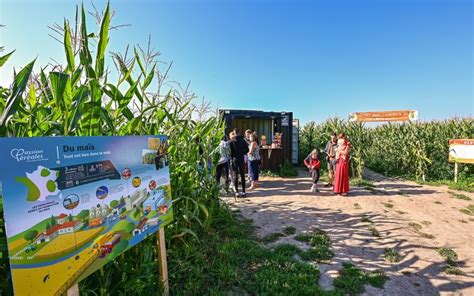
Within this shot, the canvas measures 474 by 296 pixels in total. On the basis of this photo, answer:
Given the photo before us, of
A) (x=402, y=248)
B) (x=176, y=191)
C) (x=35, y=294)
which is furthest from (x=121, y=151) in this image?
(x=402, y=248)

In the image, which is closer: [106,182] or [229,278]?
[106,182]

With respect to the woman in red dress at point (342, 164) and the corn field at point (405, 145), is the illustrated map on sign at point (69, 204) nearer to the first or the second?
the woman in red dress at point (342, 164)

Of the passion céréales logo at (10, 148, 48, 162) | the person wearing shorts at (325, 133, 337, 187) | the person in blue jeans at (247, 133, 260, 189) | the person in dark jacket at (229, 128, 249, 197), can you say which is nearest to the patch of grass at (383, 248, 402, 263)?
the person in dark jacket at (229, 128, 249, 197)

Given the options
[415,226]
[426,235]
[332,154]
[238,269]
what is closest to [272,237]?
[238,269]

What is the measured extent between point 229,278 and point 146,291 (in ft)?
3.13

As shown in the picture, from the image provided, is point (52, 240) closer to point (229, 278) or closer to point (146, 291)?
point (146, 291)

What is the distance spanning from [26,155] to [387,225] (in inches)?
219

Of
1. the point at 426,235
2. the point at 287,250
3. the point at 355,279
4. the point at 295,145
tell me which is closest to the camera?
the point at 355,279

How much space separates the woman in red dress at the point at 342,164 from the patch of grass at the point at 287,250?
3984mm

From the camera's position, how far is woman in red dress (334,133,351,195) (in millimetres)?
6941

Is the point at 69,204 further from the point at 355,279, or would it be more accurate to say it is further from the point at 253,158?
the point at 253,158

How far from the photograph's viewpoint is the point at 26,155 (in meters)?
1.25

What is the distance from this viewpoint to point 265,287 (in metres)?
2.76

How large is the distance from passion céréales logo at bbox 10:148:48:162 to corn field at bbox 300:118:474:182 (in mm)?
10265
